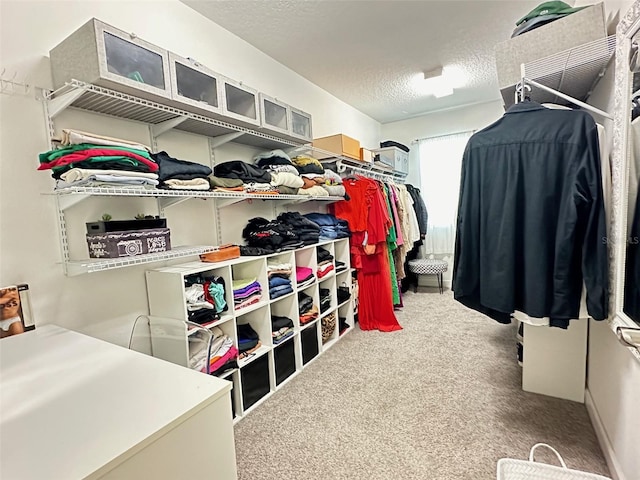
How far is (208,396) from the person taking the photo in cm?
85

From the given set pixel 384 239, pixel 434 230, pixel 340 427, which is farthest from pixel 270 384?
pixel 434 230

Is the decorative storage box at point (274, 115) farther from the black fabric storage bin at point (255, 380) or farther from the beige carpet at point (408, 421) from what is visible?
the beige carpet at point (408, 421)

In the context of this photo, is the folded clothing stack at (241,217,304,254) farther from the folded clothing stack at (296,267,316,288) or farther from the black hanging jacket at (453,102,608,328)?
the black hanging jacket at (453,102,608,328)

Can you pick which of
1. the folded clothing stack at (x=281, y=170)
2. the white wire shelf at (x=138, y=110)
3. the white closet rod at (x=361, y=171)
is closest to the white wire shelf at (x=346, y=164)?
the white closet rod at (x=361, y=171)

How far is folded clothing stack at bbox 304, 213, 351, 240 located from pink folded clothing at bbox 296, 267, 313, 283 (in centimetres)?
40

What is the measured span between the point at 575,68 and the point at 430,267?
3.10m

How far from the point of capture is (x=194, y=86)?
175cm

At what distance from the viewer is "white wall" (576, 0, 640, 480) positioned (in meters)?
1.24

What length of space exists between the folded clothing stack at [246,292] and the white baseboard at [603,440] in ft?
6.50

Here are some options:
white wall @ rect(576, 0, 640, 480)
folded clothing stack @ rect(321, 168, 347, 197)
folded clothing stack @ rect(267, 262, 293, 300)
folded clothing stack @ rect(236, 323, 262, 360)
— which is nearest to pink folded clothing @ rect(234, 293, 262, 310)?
folded clothing stack @ rect(267, 262, 293, 300)

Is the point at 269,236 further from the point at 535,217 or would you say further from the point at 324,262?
the point at 535,217

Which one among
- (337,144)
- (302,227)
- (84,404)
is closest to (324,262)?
(302,227)

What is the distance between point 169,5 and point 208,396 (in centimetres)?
226

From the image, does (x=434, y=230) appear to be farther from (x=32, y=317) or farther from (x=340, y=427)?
(x=32, y=317)
